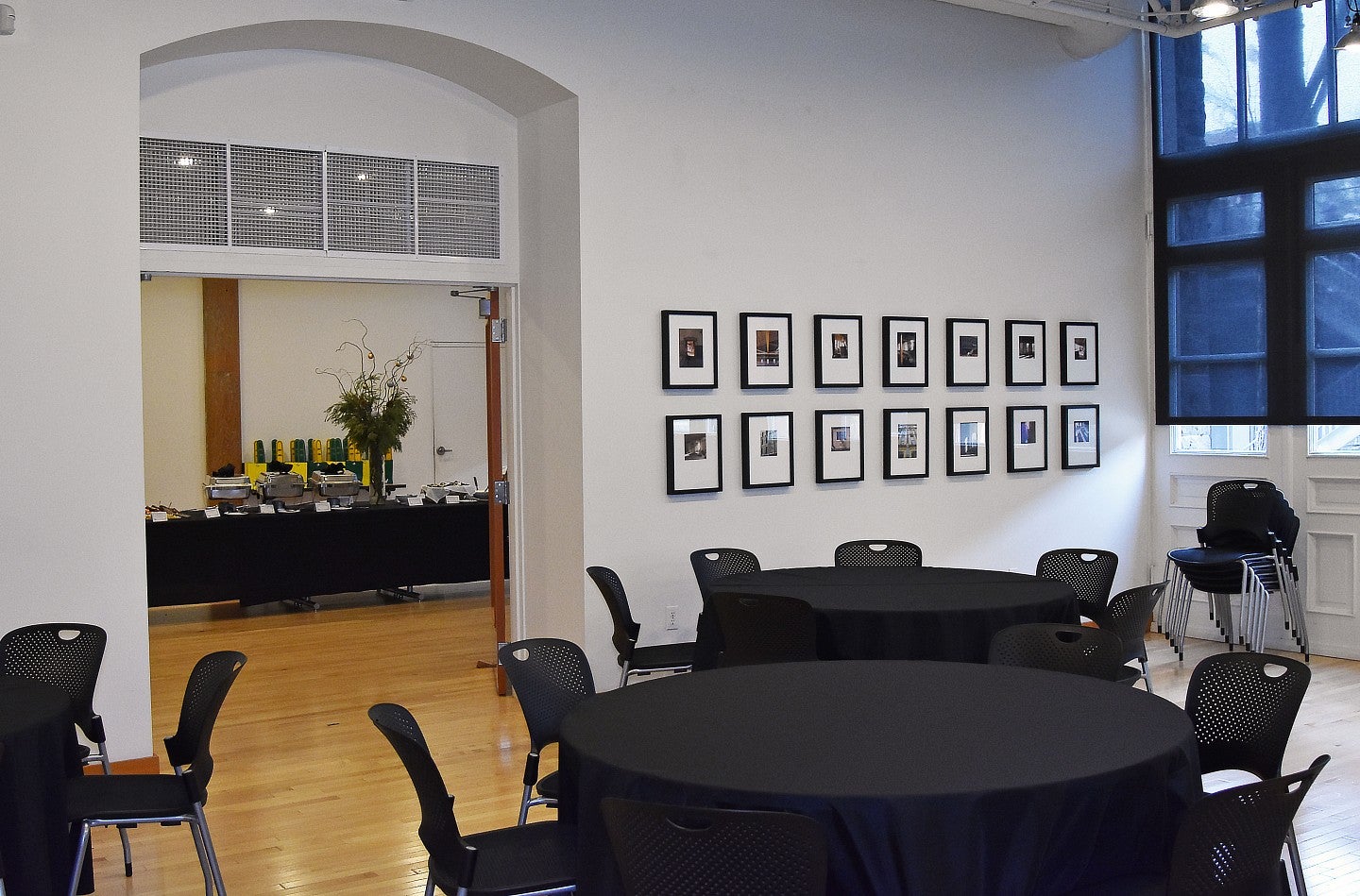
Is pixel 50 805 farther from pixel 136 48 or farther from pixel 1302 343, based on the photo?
pixel 1302 343

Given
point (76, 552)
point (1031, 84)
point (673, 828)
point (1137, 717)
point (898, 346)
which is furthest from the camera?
point (1031, 84)

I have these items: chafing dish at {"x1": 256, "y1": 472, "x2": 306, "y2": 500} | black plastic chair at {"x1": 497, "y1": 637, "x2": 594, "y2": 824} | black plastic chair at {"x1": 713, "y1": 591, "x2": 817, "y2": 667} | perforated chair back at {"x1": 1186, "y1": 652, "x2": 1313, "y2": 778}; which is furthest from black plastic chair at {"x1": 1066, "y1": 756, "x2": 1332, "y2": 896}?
chafing dish at {"x1": 256, "y1": 472, "x2": 306, "y2": 500}

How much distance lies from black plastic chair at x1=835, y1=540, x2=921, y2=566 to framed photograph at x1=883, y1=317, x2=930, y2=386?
48.5 inches

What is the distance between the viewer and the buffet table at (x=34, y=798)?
318 cm

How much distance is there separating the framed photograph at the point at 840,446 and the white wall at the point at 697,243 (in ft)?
0.28

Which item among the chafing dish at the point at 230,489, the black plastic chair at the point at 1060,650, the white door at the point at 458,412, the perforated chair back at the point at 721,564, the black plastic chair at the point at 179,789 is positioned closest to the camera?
the black plastic chair at the point at 179,789

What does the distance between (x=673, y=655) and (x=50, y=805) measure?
2.73 metres

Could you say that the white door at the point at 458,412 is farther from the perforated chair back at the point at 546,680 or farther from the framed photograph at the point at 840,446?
the perforated chair back at the point at 546,680

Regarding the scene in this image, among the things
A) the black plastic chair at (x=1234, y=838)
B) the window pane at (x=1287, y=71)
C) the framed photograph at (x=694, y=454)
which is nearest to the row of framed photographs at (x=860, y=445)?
the framed photograph at (x=694, y=454)

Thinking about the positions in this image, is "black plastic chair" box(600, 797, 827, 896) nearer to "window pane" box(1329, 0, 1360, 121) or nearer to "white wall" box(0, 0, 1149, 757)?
"white wall" box(0, 0, 1149, 757)

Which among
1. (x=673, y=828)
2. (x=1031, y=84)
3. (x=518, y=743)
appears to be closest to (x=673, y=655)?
→ (x=518, y=743)

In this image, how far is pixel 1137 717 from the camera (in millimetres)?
3016

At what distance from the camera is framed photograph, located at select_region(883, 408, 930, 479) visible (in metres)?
7.25

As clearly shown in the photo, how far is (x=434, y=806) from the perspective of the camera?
288 cm
